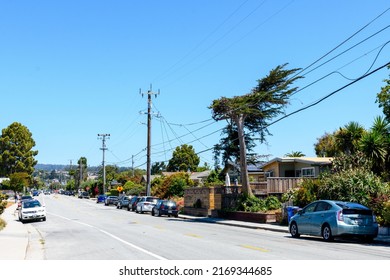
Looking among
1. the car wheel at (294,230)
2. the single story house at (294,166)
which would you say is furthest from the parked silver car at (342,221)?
the single story house at (294,166)

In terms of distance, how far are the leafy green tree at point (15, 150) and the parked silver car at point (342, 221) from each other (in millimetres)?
98685

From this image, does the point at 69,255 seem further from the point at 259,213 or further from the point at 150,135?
the point at 150,135

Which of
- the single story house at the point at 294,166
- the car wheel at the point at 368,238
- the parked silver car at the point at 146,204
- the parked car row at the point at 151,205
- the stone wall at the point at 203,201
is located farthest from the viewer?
the parked silver car at the point at 146,204

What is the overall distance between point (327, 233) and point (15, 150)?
3931 inches

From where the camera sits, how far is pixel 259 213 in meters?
30.3

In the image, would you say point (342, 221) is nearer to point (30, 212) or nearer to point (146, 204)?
point (30, 212)

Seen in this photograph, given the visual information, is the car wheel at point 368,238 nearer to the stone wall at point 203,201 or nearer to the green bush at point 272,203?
the green bush at point 272,203

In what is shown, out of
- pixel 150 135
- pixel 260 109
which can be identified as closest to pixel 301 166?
pixel 260 109

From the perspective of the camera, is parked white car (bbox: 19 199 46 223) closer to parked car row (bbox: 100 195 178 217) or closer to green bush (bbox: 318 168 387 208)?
parked car row (bbox: 100 195 178 217)

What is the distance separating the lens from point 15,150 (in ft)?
356

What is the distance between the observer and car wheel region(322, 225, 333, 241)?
18656mm

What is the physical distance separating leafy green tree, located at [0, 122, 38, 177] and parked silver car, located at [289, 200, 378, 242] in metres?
98.7

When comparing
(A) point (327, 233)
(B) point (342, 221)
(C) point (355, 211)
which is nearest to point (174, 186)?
(A) point (327, 233)

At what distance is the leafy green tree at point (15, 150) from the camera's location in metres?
109
